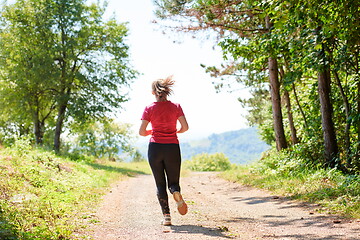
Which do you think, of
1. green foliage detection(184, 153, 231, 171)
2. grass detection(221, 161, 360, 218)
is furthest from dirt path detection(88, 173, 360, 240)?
green foliage detection(184, 153, 231, 171)

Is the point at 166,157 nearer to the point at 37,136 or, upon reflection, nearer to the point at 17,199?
the point at 17,199

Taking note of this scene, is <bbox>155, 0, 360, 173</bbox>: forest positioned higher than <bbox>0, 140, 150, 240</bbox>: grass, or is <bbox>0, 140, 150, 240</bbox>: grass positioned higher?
<bbox>155, 0, 360, 173</bbox>: forest

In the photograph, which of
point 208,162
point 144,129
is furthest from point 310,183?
point 208,162

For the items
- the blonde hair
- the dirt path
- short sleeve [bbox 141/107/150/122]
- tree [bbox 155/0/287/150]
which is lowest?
the dirt path

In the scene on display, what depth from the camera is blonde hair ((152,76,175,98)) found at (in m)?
5.50

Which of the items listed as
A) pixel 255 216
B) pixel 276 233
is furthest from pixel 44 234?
pixel 255 216

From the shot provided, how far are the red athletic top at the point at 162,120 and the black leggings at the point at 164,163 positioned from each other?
11cm

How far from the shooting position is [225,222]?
5.75 meters

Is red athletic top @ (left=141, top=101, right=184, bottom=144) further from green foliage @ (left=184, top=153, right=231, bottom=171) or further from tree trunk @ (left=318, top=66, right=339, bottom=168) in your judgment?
green foliage @ (left=184, top=153, right=231, bottom=171)

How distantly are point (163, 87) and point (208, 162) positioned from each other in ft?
122

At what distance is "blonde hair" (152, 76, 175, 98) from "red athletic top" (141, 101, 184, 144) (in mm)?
146

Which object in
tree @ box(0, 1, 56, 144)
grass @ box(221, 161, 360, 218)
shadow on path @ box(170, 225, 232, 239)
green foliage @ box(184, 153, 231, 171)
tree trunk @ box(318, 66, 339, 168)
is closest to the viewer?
shadow on path @ box(170, 225, 232, 239)

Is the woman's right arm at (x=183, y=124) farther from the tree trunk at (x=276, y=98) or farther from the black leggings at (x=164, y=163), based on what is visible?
the tree trunk at (x=276, y=98)

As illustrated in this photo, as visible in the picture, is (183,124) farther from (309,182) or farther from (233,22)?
(233,22)
